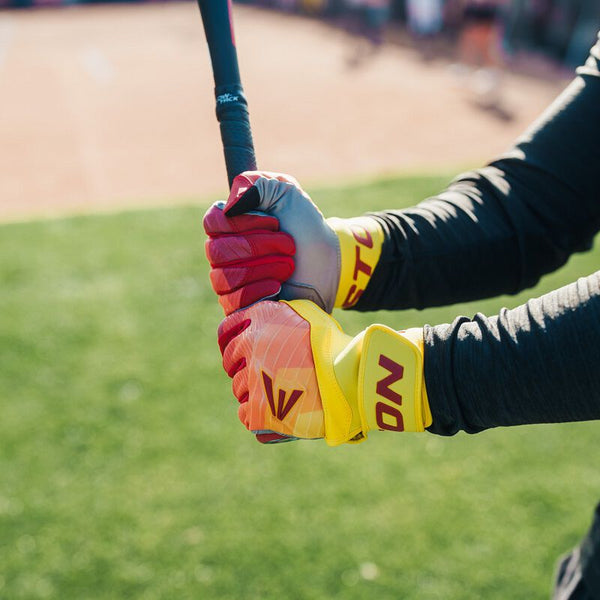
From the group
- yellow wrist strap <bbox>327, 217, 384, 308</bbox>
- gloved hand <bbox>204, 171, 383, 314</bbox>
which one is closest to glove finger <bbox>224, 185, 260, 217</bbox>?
gloved hand <bbox>204, 171, 383, 314</bbox>

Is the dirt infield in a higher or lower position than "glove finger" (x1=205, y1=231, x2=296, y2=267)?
lower

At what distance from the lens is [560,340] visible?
89 cm

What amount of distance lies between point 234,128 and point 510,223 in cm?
60

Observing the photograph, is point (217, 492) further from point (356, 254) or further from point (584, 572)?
point (356, 254)

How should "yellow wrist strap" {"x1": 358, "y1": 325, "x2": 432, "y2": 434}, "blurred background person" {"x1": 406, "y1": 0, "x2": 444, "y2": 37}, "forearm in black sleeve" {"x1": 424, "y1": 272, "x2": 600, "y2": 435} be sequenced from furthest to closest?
1. "blurred background person" {"x1": 406, "y1": 0, "x2": 444, "y2": 37}
2. "yellow wrist strap" {"x1": 358, "y1": 325, "x2": 432, "y2": 434}
3. "forearm in black sleeve" {"x1": 424, "y1": 272, "x2": 600, "y2": 435}

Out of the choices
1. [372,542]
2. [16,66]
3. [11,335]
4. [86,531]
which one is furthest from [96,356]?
[16,66]

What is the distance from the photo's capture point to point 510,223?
1.36m

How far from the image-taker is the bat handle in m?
1.19

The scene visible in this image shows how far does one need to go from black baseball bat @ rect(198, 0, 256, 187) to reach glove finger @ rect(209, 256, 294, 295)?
0.56ft

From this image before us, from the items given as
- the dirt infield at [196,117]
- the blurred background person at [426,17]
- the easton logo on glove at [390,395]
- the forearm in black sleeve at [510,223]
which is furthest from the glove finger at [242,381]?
the blurred background person at [426,17]

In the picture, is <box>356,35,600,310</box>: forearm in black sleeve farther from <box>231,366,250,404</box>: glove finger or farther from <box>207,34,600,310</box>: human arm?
<box>231,366,250,404</box>: glove finger

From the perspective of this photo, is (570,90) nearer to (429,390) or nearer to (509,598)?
(429,390)

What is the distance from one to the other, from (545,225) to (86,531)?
6.46 ft

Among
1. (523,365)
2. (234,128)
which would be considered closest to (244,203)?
(234,128)
